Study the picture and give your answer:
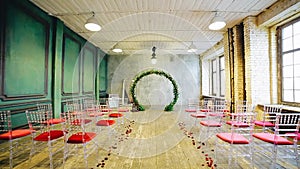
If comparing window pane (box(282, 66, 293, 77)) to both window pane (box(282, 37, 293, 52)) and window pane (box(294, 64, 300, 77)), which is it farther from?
window pane (box(282, 37, 293, 52))

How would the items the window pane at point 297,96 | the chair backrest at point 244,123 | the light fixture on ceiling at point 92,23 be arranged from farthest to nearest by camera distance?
the light fixture on ceiling at point 92,23, the window pane at point 297,96, the chair backrest at point 244,123

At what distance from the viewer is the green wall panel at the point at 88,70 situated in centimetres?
777

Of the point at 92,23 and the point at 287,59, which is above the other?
the point at 92,23

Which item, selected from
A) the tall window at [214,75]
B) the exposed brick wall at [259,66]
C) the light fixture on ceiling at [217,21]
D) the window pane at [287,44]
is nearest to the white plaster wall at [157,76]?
the tall window at [214,75]

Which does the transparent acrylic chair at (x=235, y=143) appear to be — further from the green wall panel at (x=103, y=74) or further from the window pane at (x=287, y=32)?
the green wall panel at (x=103, y=74)

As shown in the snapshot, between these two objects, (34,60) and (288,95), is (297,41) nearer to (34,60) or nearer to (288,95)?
(288,95)

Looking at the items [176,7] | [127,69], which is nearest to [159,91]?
[127,69]

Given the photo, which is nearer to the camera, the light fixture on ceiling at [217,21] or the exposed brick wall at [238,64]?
the light fixture on ceiling at [217,21]

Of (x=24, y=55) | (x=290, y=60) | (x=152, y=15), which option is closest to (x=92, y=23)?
(x=152, y=15)

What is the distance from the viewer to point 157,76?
436 inches

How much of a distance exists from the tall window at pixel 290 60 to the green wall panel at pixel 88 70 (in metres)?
6.94

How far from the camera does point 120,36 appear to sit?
7.29 m

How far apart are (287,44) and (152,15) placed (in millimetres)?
3623

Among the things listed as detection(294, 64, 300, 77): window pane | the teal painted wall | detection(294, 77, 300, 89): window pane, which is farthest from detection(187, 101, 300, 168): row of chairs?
the teal painted wall
